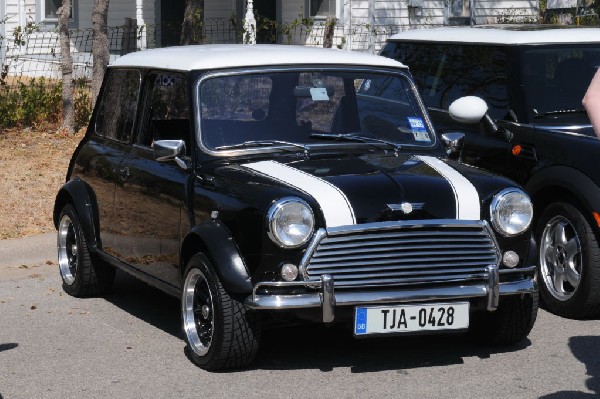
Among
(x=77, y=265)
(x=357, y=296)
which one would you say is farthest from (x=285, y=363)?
(x=77, y=265)

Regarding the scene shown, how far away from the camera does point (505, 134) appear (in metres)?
8.89

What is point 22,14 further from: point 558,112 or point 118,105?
point 558,112

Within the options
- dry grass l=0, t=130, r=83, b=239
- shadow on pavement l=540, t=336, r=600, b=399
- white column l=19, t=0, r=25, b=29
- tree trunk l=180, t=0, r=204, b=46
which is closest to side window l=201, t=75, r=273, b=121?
shadow on pavement l=540, t=336, r=600, b=399

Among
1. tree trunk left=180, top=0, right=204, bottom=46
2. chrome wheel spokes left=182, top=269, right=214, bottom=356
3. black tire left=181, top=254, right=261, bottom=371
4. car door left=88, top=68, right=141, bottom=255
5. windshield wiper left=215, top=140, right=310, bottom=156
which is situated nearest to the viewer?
black tire left=181, top=254, right=261, bottom=371

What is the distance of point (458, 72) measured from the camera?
9758 mm

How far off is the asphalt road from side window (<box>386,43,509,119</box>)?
1.80 meters

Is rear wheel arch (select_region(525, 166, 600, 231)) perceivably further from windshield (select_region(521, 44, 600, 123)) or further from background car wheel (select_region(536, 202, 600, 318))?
windshield (select_region(521, 44, 600, 123))

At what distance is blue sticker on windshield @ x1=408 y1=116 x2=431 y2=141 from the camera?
7.91 m

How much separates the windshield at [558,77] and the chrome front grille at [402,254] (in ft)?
7.88

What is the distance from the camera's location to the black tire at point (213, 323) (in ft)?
21.7

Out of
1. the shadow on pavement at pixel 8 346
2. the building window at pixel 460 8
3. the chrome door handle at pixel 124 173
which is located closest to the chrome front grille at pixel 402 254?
the chrome door handle at pixel 124 173

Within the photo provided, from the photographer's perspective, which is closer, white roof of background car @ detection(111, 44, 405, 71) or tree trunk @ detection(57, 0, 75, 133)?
white roof of background car @ detection(111, 44, 405, 71)

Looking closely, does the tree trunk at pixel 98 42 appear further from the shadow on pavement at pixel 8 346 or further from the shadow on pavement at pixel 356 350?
the shadow on pavement at pixel 356 350

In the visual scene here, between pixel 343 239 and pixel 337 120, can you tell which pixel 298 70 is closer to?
pixel 337 120
